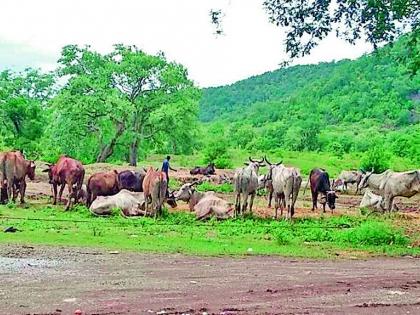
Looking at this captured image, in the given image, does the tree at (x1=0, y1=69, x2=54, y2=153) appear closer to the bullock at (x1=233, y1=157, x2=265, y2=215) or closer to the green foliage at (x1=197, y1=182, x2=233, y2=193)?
the green foliage at (x1=197, y1=182, x2=233, y2=193)

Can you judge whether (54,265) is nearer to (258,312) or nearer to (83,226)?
(258,312)

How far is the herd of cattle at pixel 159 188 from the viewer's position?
24.5m

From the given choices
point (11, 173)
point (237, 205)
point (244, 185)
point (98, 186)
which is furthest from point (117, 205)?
point (11, 173)

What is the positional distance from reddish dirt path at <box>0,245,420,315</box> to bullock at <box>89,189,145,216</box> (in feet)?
25.4

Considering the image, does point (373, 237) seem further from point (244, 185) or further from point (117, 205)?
point (117, 205)

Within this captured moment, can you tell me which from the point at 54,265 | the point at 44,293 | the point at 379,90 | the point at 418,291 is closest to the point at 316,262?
the point at 418,291

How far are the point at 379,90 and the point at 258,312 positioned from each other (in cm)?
11005

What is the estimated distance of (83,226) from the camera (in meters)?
21.2

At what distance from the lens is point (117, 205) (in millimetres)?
24375

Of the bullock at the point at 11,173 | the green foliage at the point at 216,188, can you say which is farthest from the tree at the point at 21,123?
the bullock at the point at 11,173

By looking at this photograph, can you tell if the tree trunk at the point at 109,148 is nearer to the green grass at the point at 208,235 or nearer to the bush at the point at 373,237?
the green grass at the point at 208,235

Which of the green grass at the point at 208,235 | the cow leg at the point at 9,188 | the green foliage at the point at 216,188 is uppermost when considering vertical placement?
the cow leg at the point at 9,188

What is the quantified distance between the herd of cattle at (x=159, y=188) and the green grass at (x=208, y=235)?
0.75 meters

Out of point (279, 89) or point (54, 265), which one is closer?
point (54, 265)
